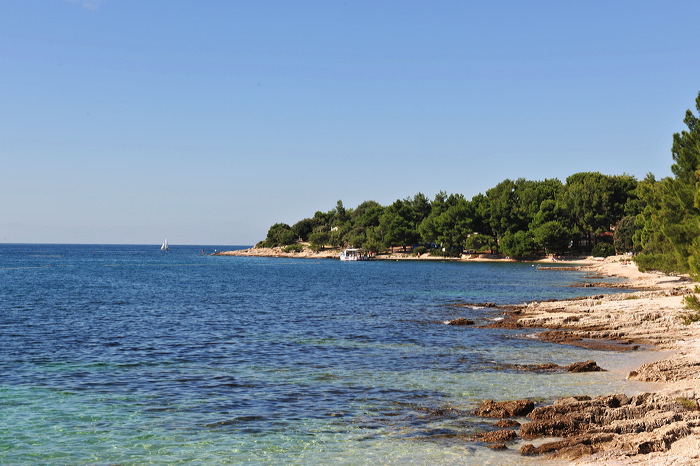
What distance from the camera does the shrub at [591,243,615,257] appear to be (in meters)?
144

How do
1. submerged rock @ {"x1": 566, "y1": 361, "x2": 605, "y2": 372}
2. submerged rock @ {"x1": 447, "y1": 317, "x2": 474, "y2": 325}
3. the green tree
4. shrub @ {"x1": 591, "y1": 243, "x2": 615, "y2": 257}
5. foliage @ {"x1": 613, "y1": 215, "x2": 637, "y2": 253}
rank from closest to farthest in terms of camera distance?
submerged rock @ {"x1": 566, "y1": 361, "x2": 605, "y2": 372}
submerged rock @ {"x1": 447, "y1": 317, "x2": 474, "y2": 325}
foliage @ {"x1": 613, "y1": 215, "x2": 637, "y2": 253}
shrub @ {"x1": 591, "y1": 243, "x2": 615, "y2": 257}
the green tree

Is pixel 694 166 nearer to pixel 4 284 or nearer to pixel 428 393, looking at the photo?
pixel 428 393

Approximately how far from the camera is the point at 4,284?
8212 centimetres

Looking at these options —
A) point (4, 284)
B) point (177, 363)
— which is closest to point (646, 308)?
point (177, 363)

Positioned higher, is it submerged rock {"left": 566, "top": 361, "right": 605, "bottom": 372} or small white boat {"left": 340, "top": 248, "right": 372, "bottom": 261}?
small white boat {"left": 340, "top": 248, "right": 372, "bottom": 261}

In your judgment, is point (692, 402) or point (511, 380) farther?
point (511, 380)

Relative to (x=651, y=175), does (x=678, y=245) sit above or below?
below

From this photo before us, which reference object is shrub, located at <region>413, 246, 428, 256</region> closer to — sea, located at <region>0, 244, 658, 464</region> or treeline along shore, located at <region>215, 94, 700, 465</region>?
treeline along shore, located at <region>215, 94, 700, 465</region>

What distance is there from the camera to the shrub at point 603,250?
144125 mm

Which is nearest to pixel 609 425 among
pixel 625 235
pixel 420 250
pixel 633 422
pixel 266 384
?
pixel 633 422

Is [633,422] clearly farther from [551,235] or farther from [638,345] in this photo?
[551,235]

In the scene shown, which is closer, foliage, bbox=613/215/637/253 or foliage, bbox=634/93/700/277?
foliage, bbox=634/93/700/277

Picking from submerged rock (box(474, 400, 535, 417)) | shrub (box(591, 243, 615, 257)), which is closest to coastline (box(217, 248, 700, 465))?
submerged rock (box(474, 400, 535, 417))

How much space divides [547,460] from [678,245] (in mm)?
32604
